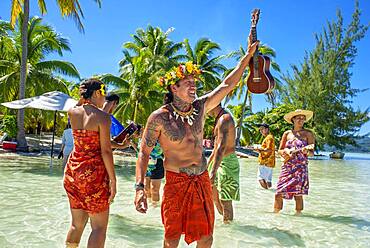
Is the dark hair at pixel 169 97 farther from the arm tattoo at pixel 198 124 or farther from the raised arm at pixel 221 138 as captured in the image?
the raised arm at pixel 221 138

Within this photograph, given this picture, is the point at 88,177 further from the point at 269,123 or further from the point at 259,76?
the point at 269,123

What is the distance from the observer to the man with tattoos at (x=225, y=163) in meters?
4.80

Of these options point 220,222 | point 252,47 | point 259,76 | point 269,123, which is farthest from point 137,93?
point 252,47

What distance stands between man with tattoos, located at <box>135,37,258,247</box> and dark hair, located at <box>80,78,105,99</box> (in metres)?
0.65

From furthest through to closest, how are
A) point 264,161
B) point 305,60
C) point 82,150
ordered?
point 305,60 → point 264,161 → point 82,150

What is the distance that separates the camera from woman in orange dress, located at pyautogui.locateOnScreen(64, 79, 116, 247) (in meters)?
3.31

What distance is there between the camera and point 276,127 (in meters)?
36.3

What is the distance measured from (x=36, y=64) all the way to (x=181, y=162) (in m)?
20.0

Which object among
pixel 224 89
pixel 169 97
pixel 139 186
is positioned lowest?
pixel 139 186

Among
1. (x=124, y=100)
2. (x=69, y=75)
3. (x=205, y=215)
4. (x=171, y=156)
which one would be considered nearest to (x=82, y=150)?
(x=171, y=156)

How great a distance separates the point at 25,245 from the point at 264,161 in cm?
620

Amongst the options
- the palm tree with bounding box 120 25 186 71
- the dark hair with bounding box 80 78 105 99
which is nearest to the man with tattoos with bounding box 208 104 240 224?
the dark hair with bounding box 80 78 105 99

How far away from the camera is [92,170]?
3.34 m

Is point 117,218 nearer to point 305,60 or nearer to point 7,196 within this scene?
point 7,196
